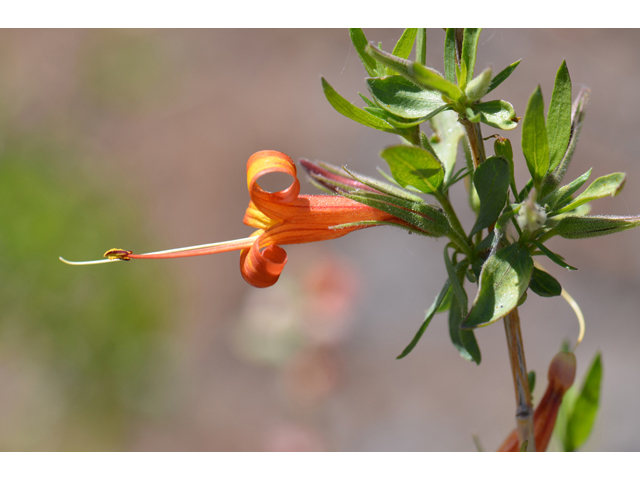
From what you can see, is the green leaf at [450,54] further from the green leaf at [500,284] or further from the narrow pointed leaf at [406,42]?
the green leaf at [500,284]

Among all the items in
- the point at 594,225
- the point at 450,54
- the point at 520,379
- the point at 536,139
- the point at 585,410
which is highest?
the point at 450,54

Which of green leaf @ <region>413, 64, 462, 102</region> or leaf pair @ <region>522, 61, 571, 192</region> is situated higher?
green leaf @ <region>413, 64, 462, 102</region>

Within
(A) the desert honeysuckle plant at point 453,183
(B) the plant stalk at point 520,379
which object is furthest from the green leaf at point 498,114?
(B) the plant stalk at point 520,379

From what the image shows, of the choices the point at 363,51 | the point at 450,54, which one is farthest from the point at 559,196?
the point at 363,51

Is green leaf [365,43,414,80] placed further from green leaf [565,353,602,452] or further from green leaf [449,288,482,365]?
green leaf [565,353,602,452]

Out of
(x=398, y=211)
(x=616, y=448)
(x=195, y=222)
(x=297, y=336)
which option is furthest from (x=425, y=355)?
(x=398, y=211)

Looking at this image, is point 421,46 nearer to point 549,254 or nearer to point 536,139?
point 536,139

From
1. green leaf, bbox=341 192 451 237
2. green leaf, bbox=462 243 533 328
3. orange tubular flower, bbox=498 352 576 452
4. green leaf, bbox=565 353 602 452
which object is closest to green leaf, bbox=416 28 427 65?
green leaf, bbox=341 192 451 237
